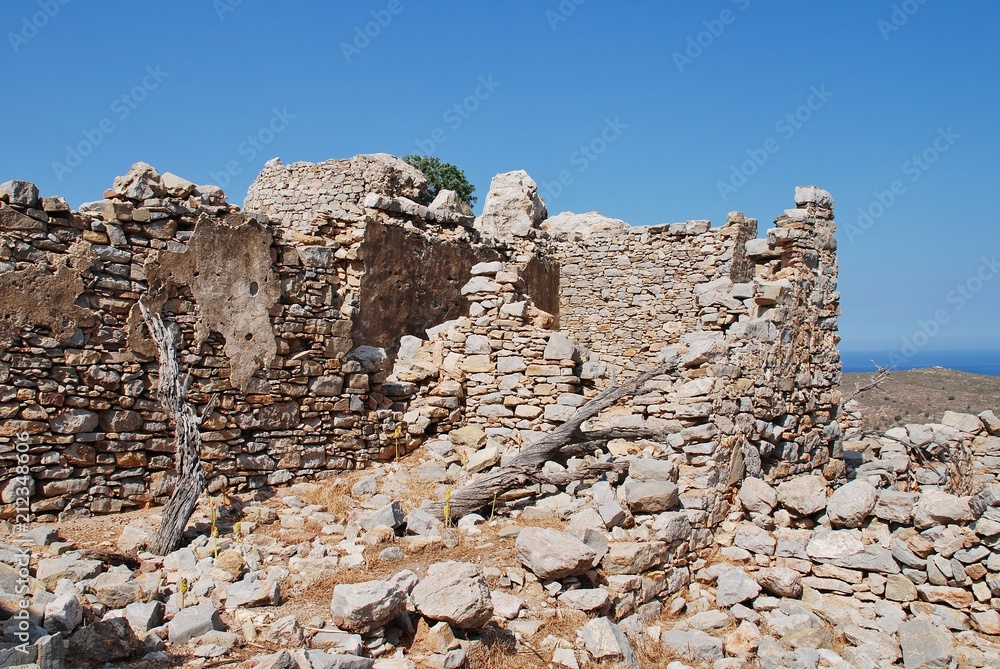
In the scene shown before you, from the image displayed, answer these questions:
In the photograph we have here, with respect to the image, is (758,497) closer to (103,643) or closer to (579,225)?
(103,643)

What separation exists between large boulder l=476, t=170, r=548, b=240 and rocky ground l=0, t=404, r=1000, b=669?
25.0ft

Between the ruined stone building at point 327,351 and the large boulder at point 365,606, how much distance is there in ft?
10.5

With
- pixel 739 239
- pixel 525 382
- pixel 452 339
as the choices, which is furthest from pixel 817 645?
pixel 739 239

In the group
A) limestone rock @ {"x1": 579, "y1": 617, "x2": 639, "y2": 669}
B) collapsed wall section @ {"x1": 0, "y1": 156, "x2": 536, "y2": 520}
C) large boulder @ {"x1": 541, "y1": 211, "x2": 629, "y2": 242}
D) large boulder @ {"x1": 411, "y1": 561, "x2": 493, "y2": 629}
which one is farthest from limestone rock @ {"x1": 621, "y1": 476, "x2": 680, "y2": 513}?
large boulder @ {"x1": 541, "y1": 211, "x2": 629, "y2": 242}

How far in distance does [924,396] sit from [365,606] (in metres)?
26.1

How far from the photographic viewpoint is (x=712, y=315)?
8641mm

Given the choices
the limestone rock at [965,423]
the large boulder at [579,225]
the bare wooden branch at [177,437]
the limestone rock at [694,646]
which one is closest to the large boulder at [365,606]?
the bare wooden branch at [177,437]

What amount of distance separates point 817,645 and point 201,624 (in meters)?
4.38

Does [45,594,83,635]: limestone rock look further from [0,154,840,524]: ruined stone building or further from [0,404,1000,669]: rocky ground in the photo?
[0,154,840,524]: ruined stone building

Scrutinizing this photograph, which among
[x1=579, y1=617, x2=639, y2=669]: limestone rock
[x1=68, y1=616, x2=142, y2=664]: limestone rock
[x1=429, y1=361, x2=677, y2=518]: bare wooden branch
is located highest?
[x1=429, y1=361, x2=677, y2=518]: bare wooden branch

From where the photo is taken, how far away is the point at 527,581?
5305mm

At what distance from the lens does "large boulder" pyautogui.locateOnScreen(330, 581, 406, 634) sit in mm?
4215

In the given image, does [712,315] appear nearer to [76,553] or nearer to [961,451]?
[961,451]

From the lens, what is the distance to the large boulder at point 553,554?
522 cm
